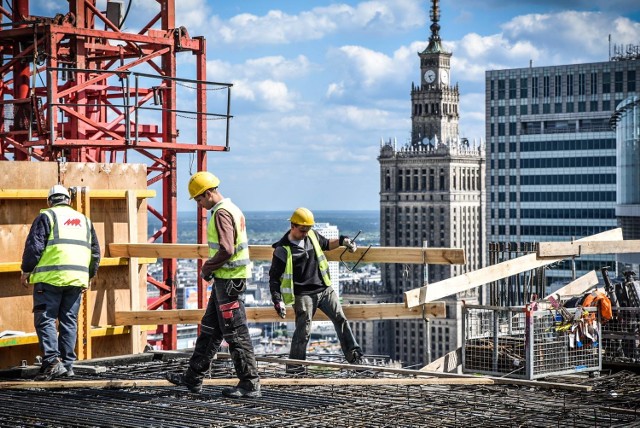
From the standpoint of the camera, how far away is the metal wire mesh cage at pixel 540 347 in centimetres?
1273

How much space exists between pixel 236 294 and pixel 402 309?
3.56m

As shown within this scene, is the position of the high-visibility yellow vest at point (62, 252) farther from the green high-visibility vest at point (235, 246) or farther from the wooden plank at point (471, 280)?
the wooden plank at point (471, 280)

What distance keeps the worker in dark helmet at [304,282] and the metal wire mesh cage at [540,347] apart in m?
Result: 1.47

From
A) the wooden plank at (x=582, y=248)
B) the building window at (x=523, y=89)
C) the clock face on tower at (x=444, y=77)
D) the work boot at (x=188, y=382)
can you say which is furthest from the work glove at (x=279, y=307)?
the clock face on tower at (x=444, y=77)

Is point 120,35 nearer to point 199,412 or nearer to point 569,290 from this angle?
point 569,290

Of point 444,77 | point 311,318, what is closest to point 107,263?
point 311,318

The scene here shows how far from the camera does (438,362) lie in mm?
14211

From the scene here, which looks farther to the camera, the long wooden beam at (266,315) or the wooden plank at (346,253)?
the long wooden beam at (266,315)

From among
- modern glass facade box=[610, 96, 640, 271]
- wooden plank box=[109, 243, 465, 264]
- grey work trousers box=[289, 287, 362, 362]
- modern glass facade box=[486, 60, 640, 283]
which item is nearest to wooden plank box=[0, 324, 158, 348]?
wooden plank box=[109, 243, 465, 264]

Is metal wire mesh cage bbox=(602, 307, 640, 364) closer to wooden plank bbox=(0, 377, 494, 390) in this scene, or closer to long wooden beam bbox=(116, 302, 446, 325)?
long wooden beam bbox=(116, 302, 446, 325)

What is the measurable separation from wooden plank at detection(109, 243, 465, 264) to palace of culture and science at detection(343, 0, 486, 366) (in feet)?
515

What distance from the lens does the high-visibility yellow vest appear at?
468 inches

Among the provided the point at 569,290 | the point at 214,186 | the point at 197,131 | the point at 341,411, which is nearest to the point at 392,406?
the point at 341,411

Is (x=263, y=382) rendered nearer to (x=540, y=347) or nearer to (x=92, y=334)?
(x=540, y=347)
